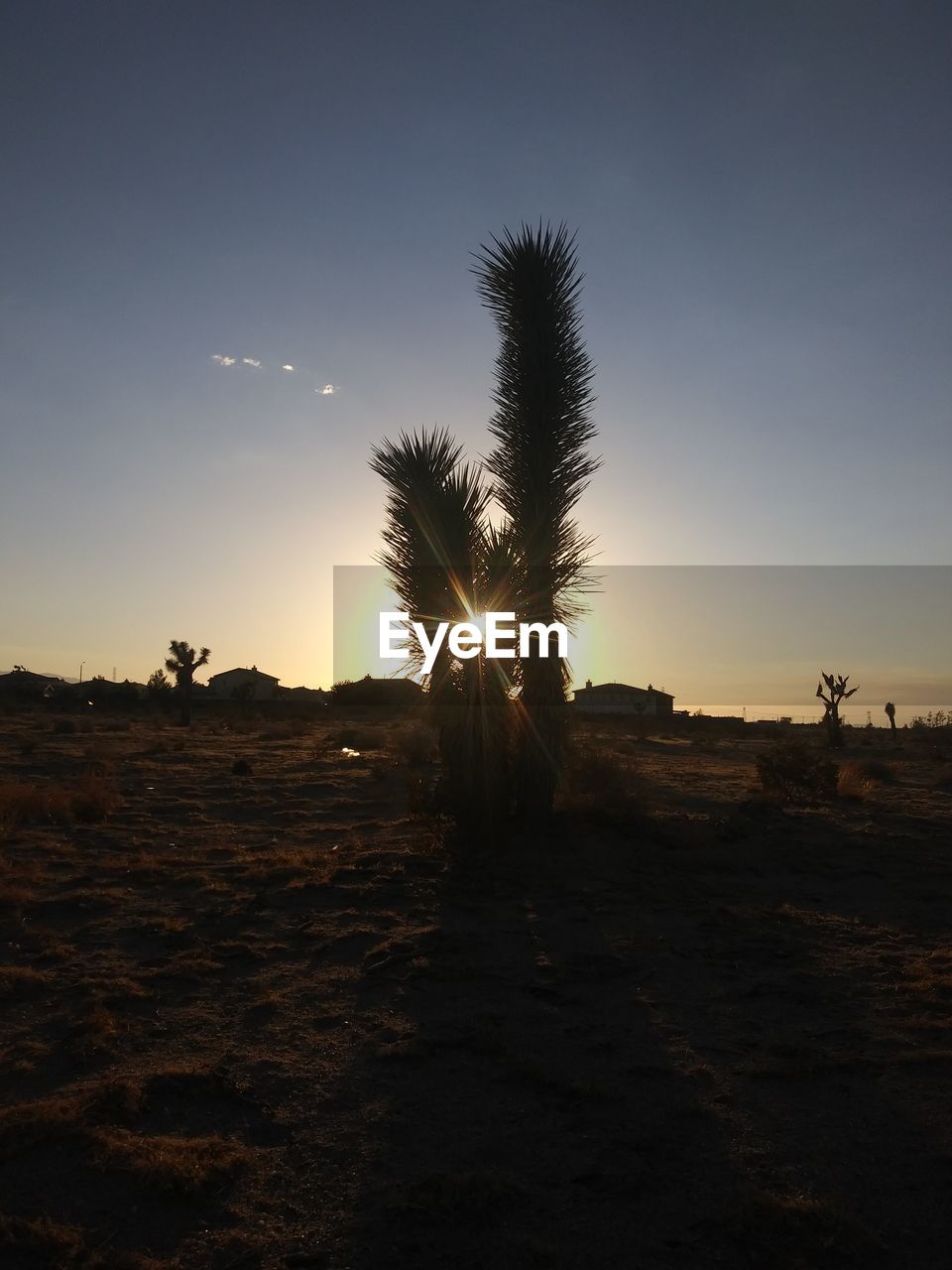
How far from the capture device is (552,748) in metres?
10.8

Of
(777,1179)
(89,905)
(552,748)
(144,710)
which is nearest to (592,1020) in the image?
(777,1179)

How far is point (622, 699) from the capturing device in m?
74.1

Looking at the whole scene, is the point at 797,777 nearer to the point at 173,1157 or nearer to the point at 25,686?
the point at 173,1157

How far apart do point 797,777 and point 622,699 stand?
59.8 m

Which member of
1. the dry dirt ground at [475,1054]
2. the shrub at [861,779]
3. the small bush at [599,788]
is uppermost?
the small bush at [599,788]

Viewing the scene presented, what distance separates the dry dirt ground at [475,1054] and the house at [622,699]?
5974cm

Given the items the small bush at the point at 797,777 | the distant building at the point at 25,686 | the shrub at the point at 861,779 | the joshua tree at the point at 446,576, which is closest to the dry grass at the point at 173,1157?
the joshua tree at the point at 446,576

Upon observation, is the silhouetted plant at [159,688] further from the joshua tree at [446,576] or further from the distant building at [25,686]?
the joshua tree at [446,576]

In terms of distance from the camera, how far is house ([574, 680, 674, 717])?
69.9 meters

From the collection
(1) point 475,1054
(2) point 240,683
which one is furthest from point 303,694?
(1) point 475,1054

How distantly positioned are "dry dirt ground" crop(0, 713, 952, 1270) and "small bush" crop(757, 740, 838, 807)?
12.8 ft

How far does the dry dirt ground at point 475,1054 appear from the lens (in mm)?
3180

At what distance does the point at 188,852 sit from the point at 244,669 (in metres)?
71.6

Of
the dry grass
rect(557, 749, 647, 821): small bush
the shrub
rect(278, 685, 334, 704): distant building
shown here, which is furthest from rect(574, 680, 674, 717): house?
the dry grass
